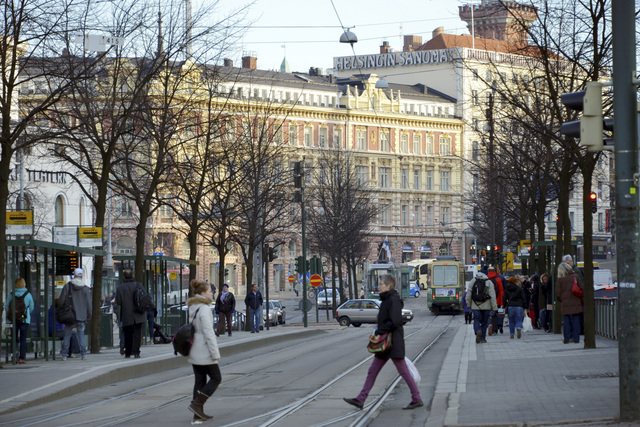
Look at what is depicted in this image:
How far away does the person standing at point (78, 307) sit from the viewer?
23594 mm

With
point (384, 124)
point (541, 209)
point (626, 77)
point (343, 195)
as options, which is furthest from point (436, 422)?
point (384, 124)

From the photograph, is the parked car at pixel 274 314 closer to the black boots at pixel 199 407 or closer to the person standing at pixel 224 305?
the person standing at pixel 224 305

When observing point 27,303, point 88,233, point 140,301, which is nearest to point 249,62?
point 88,233

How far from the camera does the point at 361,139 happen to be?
409 ft

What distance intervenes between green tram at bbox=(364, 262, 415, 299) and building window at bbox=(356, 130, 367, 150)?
33442mm

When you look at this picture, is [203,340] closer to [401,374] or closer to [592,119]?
[401,374]

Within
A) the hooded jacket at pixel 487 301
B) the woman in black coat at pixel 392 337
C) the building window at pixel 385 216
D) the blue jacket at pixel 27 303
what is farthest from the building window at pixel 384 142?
the woman in black coat at pixel 392 337

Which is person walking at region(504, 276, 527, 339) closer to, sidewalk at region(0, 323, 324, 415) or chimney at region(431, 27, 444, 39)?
sidewalk at region(0, 323, 324, 415)

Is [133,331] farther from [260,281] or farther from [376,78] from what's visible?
[376,78]

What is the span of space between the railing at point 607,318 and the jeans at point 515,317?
2.02m

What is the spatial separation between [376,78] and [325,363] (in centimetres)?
10037

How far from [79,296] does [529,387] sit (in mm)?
10944

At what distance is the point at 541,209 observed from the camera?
1486 inches

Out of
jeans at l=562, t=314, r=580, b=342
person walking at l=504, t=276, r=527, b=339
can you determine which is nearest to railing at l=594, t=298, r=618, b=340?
jeans at l=562, t=314, r=580, b=342
